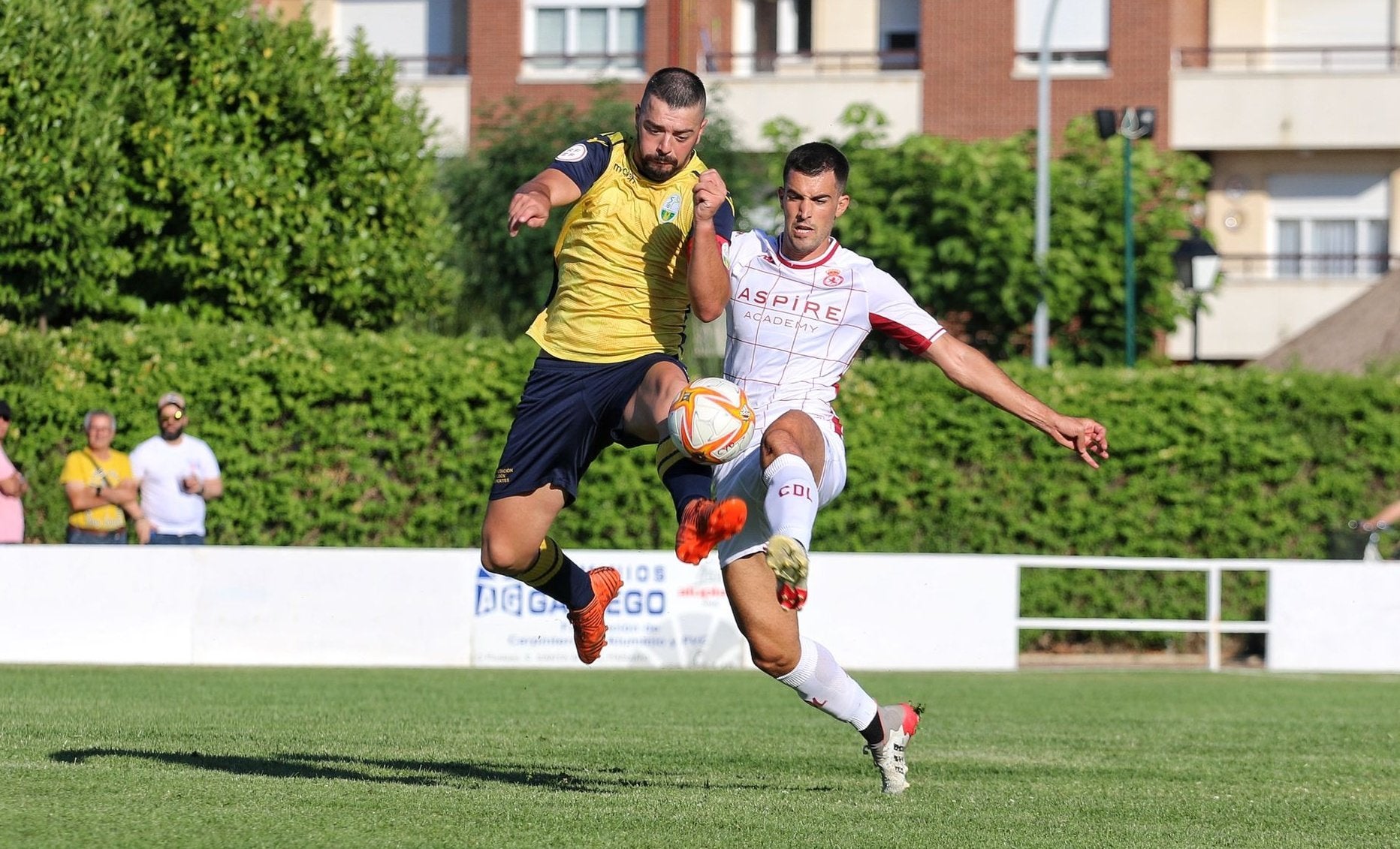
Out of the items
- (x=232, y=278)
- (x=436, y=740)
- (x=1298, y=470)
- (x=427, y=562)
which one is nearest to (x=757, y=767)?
(x=436, y=740)

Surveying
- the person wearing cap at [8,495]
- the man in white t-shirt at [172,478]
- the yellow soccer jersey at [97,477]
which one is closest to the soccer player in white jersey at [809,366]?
the person wearing cap at [8,495]

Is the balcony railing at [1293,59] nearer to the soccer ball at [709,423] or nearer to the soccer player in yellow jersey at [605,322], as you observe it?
the soccer player in yellow jersey at [605,322]

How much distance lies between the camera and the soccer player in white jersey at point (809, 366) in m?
7.14

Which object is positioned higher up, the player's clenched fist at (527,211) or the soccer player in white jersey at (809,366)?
the player's clenched fist at (527,211)

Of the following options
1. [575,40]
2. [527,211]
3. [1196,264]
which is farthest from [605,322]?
[575,40]

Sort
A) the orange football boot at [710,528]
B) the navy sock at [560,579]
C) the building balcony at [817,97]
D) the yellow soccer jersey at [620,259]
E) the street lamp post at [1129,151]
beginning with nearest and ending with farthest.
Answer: the orange football boot at [710,528]
the yellow soccer jersey at [620,259]
the navy sock at [560,579]
the street lamp post at [1129,151]
the building balcony at [817,97]

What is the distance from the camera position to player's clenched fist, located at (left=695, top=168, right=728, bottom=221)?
6.77 metres

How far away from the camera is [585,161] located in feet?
24.8

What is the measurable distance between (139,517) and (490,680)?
350 centimetres

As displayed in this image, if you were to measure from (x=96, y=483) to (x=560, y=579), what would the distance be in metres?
9.40

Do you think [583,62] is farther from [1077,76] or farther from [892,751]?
[892,751]

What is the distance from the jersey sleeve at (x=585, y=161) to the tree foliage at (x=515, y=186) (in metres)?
20.6

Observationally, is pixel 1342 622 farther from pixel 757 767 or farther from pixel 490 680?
pixel 757 767

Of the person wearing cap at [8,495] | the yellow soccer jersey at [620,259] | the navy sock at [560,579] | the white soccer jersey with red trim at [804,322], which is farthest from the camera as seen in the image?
the person wearing cap at [8,495]
